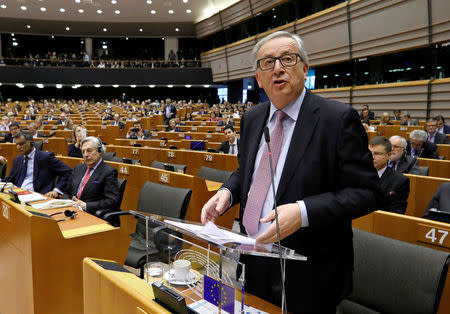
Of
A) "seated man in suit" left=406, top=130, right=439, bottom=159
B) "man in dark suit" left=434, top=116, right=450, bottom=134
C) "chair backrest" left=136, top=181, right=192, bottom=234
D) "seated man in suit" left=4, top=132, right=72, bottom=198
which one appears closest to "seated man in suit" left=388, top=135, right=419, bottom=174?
"seated man in suit" left=406, top=130, right=439, bottom=159

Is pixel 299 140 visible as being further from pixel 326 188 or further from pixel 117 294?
pixel 117 294

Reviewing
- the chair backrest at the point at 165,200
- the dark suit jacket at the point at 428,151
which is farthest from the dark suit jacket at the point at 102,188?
the dark suit jacket at the point at 428,151

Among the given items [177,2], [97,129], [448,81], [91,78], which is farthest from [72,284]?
[91,78]

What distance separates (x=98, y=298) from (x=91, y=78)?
82.6 ft

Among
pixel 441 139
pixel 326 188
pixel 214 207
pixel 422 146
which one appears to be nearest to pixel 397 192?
pixel 326 188

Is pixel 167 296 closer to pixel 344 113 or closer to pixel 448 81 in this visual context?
pixel 344 113

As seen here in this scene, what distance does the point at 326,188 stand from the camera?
1181 millimetres

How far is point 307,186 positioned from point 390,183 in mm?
2243

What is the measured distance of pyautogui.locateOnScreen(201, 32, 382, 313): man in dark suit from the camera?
110 centimetres

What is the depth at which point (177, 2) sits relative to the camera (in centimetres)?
2125

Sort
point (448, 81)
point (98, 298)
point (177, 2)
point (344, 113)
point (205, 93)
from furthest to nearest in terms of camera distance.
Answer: point (205, 93)
point (177, 2)
point (448, 81)
point (98, 298)
point (344, 113)

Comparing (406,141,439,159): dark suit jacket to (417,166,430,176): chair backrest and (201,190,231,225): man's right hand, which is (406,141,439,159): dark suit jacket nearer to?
(417,166,430,176): chair backrest

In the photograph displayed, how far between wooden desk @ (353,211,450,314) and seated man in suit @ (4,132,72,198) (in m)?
3.66

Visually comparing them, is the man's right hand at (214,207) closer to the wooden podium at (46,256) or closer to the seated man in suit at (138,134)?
the wooden podium at (46,256)
